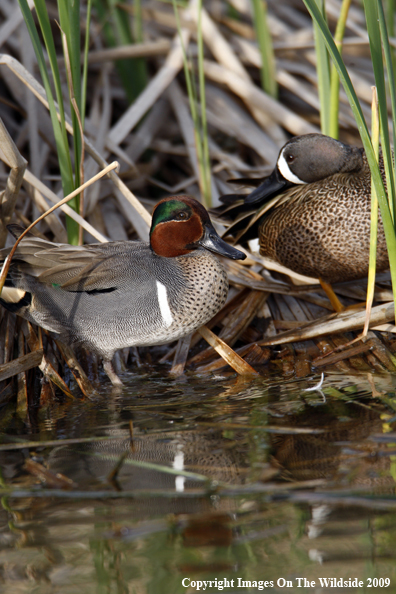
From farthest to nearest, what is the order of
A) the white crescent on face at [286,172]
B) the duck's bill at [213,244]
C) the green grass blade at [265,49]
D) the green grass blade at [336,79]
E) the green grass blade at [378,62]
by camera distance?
the green grass blade at [265,49] < the white crescent on face at [286,172] < the green grass blade at [336,79] < the duck's bill at [213,244] < the green grass blade at [378,62]

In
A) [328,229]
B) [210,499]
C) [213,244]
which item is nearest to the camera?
[210,499]

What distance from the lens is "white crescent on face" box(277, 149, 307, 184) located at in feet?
11.7

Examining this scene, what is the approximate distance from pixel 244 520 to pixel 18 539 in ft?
2.06

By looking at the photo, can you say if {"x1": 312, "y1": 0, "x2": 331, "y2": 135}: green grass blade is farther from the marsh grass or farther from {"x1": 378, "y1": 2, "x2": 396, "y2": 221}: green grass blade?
{"x1": 378, "y1": 2, "x2": 396, "y2": 221}: green grass blade

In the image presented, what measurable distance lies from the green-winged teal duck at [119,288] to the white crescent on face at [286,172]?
0.73 m

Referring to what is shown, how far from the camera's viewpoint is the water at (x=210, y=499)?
5.13 ft

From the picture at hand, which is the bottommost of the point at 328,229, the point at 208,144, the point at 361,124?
the point at 328,229

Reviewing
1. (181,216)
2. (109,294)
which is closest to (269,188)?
(181,216)

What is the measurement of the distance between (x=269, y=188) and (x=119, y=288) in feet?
3.86

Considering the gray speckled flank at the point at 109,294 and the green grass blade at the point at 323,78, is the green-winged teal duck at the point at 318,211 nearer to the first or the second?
the green grass blade at the point at 323,78

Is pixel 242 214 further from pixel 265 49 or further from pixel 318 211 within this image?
pixel 265 49

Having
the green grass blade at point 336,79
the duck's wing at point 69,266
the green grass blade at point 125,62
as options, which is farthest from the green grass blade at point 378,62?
the green grass blade at point 125,62

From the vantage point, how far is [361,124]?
2.44 metres

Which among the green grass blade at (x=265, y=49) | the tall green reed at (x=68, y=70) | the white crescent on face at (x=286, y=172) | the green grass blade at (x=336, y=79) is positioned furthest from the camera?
the green grass blade at (x=265, y=49)
